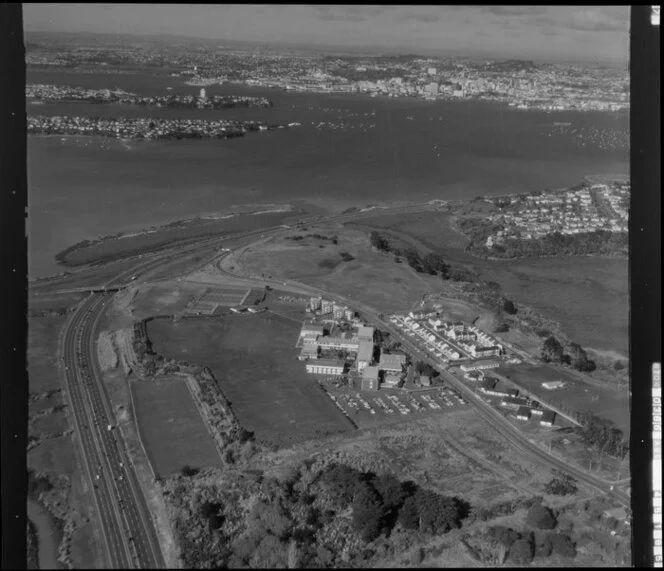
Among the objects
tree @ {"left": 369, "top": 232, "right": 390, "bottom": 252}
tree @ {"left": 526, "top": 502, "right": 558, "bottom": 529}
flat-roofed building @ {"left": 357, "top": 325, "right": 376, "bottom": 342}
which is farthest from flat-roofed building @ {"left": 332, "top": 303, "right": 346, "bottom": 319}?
tree @ {"left": 526, "top": 502, "right": 558, "bottom": 529}

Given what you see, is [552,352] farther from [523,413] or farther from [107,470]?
[107,470]

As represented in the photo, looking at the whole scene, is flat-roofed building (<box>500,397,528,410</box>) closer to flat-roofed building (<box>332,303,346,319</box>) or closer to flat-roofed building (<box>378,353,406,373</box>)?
flat-roofed building (<box>378,353,406,373</box>)

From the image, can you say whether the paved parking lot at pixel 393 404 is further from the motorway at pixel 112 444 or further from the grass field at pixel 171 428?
the grass field at pixel 171 428

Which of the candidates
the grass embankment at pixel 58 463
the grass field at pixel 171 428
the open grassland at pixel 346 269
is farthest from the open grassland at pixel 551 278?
the grass embankment at pixel 58 463

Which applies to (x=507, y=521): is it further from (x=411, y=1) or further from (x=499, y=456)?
(x=411, y=1)

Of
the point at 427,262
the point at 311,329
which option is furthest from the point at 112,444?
the point at 427,262

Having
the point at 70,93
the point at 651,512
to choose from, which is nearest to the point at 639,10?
the point at 651,512
